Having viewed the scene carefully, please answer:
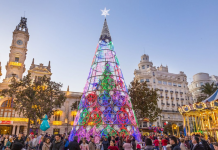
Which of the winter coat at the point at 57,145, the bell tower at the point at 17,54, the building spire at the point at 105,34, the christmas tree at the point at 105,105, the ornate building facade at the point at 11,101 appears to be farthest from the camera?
the bell tower at the point at 17,54

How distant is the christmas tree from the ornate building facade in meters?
25.0

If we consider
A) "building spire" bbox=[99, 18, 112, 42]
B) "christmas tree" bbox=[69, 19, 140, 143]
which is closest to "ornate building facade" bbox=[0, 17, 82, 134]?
"christmas tree" bbox=[69, 19, 140, 143]

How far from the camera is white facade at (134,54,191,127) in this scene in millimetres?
53872

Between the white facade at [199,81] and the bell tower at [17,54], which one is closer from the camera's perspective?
the bell tower at [17,54]

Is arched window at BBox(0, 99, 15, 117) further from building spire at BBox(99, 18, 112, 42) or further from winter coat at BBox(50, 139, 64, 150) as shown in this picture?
winter coat at BBox(50, 139, 64, 150)

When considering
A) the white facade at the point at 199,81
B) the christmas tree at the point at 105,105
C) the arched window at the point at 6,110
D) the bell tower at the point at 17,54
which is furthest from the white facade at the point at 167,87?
the christmas tree at the point at 105,105

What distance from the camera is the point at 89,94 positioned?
15.1 m

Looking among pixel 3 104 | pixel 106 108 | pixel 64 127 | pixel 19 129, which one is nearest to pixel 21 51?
pixel 3 104

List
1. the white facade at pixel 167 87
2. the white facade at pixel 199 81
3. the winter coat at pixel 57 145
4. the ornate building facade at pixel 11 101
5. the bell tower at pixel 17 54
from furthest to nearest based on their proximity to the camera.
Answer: the white facade at pixel 199 81 < the white facade at pixel 167 87 < the bell tower at pixel 17 54 < the ornate building facade at pixel 11 101 < the winter coat at pixel 57 145

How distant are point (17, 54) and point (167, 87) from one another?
4383 cm

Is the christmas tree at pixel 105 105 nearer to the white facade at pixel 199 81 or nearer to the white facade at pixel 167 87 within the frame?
the white facade at pixel 167 87

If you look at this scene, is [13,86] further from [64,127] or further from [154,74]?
[154,74]

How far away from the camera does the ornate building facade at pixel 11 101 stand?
3662 cm

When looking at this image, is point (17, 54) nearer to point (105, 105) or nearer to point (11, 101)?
point (11, 101)
